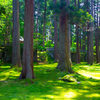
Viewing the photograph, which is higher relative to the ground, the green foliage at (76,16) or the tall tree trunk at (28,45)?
the green foliage at (76,16)

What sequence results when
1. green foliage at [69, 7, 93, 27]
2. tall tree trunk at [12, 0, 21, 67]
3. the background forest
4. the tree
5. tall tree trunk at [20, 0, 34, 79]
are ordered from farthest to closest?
tall tree trunk at [12, 0, 21, 67]
the tree
green foliage at [69, 7, 93, 27]
tall tree trunk at [20, 0, 34, 79]
the background forest

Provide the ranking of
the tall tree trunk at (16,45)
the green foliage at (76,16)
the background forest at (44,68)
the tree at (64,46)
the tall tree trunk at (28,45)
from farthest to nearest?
1. the tall tree trunk at (16,45)
2. the tree at (64,46)
3. the green foliage at (76,16)
4. the tall tree trunk at (28,45)
5. the background forest at (44,68)

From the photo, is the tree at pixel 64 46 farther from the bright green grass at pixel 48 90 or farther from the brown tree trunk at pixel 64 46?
the bright green grass at pixel 48 90

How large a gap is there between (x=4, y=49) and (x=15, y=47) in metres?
6.10

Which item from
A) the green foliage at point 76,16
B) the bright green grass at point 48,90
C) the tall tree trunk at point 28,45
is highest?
the green foliage at point 76,16

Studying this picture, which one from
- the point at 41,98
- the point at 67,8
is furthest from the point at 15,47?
the point at 41,98

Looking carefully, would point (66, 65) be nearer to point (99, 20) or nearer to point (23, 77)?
point (23, 77)

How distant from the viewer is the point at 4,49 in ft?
64.6

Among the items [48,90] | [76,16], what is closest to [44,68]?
[76,16]

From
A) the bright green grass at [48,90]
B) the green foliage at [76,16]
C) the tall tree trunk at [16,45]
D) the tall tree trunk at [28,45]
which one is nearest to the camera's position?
the bright green grass at [48,90]

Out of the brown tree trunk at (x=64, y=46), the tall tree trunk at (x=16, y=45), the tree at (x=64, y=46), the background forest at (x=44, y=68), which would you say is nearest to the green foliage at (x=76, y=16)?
the background forest at (x=44, y=68)

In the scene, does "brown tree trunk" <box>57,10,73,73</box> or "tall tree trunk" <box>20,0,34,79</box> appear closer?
"tall tree trunk" <box>20,0,34,79</box>

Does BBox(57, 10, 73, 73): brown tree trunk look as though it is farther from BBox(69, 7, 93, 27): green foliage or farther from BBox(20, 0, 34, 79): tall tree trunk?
BBox(20, 0, 34, 79): tall tree trunk

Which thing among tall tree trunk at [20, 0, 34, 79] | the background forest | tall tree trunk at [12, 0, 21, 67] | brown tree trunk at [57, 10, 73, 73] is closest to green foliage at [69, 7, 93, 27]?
the background forest
